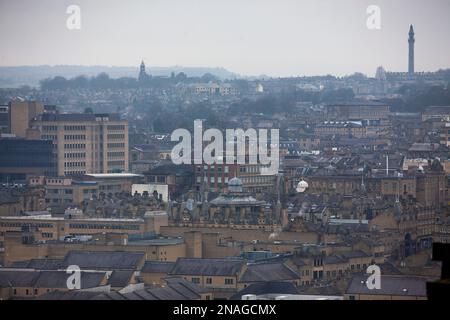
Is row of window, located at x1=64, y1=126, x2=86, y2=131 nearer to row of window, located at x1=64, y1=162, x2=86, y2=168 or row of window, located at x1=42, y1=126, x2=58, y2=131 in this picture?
row of window, located at x1=42, y1=126, x2=58, y2=131

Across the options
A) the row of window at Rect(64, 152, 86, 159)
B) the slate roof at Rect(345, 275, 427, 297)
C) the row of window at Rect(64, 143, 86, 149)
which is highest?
the slate roof at Rect(345, 275, 427, 297)

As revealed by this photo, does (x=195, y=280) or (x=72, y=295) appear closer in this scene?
(x=72, y=295)

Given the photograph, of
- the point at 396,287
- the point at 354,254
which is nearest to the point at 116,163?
the point at 354,254

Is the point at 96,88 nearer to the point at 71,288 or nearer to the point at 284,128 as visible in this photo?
the point at 284,128

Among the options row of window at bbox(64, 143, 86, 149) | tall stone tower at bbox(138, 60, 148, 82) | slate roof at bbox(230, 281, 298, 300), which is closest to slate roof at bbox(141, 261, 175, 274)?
slate roof at bbox(230, 281, 298, 300)

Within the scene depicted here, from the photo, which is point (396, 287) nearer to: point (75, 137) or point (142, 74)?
point (75, 137)

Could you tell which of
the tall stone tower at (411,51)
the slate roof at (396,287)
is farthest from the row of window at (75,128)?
the slate roof at (396,287)

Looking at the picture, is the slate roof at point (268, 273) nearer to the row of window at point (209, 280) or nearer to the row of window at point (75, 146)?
the row of window at point (209, 280)

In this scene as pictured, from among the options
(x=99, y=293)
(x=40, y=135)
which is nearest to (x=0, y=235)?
(x=99, y=293)
